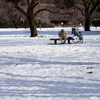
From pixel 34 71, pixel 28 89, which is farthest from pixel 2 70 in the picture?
pixel 28 89

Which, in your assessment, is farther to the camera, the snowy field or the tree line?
the tree line

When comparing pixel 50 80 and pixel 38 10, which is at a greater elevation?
pixel 38 10

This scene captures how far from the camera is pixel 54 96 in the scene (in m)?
6.19

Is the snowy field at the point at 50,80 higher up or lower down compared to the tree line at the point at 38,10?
lower down

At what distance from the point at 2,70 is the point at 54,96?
4.05 m

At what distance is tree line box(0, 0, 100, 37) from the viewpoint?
104 ft

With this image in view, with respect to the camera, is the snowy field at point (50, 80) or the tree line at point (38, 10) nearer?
the snowy field at point (50, 80)

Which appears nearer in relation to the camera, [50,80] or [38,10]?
[50,80]

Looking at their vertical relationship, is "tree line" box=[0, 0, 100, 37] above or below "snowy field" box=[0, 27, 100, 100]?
above

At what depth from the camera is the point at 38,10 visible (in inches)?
1292

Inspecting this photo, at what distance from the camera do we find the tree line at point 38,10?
31.8 metres

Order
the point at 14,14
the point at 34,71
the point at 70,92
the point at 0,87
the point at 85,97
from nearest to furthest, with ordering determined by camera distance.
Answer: the point at 85,97 → the point at 70,92 → the point at 0,87 → the point at 34,71 → the point at 14,14

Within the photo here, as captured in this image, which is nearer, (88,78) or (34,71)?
(88,78)

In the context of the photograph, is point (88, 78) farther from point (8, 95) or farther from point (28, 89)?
point (8, 95)
